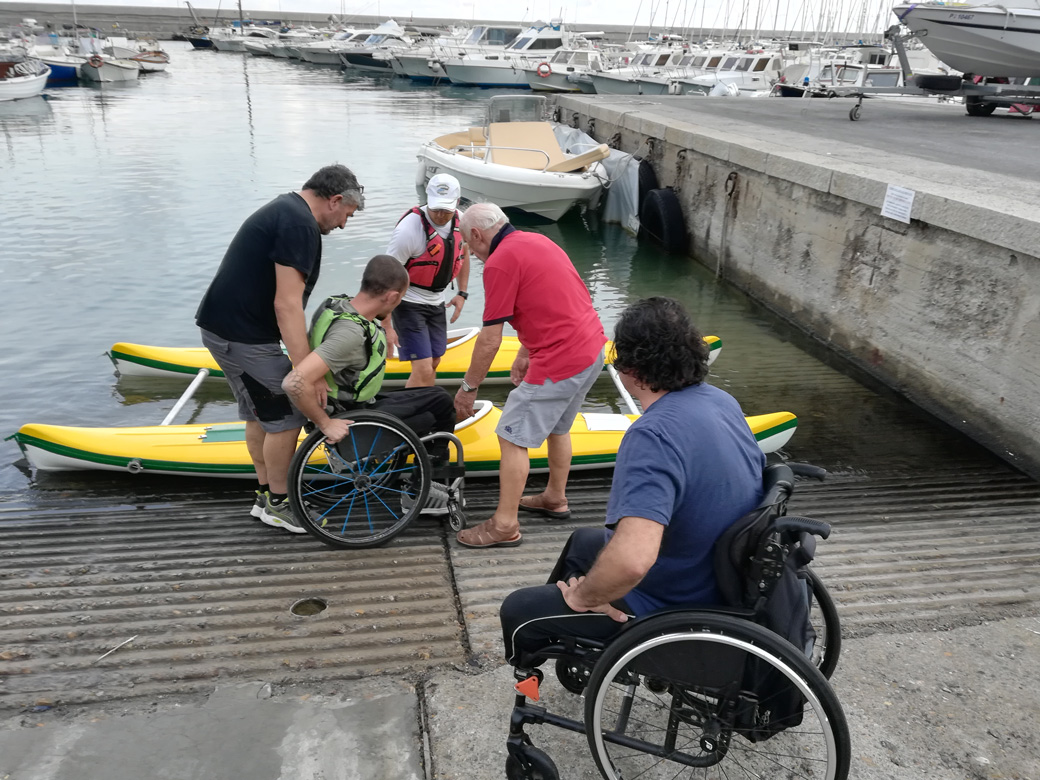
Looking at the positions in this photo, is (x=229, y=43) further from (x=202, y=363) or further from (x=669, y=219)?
(x=202, y=363)

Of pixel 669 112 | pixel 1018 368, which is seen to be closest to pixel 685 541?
pixel 1018 368

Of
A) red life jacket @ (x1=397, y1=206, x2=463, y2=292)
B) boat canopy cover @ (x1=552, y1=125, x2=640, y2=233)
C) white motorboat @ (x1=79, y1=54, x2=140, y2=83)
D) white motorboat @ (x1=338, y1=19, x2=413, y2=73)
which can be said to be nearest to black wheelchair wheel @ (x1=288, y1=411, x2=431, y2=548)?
red life jacket @ (x1=397, y1=206, x2=463, y2=292)

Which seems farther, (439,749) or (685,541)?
(439,749)

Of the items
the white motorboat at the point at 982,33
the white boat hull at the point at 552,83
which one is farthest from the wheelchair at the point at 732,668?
the white boat hull at the point at 552,83

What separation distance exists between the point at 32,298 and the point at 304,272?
7.86 meters

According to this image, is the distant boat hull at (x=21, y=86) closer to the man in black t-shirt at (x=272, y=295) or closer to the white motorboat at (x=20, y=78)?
the white motorboat at (x=20, y=78)

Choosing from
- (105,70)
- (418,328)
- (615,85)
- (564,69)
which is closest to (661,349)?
(418,328)

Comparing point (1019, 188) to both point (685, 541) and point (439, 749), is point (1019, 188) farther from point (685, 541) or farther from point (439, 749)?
point (439, 749)

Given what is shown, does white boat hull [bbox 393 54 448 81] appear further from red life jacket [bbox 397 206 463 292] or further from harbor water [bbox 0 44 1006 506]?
red life jacket [bbox 397 206 463 292]

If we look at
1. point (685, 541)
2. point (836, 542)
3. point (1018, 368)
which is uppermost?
point (685, 541)

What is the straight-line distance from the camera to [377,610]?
3338mm

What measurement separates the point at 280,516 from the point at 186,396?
6.79 feet

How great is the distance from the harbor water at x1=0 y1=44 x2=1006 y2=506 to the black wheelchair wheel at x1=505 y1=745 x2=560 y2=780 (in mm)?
3177

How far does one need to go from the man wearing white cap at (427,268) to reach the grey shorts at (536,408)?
1757mm
